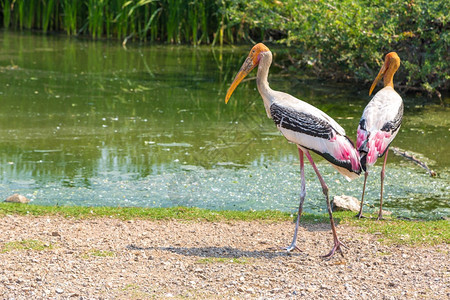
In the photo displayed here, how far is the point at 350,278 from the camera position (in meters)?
4.80

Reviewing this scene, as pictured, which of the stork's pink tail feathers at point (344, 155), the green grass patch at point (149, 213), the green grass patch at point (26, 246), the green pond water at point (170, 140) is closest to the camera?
the green grass patch at point (26, 246)

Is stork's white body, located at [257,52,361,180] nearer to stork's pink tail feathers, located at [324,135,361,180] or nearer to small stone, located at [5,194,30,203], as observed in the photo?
stork's pink tail feathers, located at [324,135,361,180]

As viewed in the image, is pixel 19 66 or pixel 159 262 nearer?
pixel 159 262

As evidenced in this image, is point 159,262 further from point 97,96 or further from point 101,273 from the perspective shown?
point 97,96

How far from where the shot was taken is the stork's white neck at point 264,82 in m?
5.76

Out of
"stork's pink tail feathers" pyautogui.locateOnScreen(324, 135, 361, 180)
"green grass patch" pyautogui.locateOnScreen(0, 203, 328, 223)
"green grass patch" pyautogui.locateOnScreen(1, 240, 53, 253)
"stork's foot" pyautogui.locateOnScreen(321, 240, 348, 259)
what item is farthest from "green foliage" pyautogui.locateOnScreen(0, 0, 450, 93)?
"green grass patch" pyautogui.locateOnScreen(1, 240, 53, 253)

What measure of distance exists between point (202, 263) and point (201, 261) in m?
0.04

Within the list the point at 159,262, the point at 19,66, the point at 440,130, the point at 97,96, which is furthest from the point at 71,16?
the point at 159,262

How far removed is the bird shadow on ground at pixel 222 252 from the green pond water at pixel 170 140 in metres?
1.43

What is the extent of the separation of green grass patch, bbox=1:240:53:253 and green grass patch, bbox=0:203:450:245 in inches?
34.4

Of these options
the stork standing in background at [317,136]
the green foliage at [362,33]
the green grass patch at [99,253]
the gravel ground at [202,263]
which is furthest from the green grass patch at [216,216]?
the green foliage at [362,33]

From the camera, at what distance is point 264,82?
5.85 meters

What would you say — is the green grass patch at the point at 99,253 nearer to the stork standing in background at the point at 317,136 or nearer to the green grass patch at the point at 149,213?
the green grass patch at the point at 149,213

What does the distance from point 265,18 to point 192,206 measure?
22.3ft
